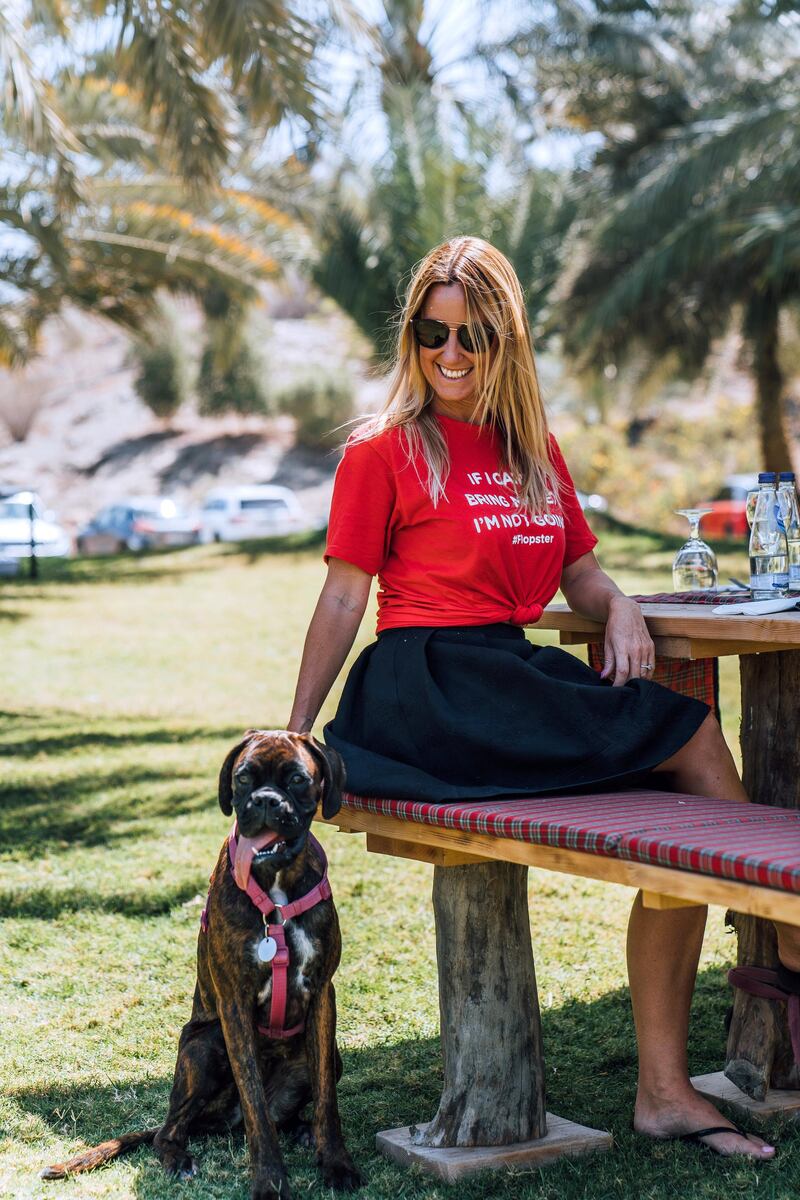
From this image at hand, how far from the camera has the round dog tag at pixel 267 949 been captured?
10.9 feet

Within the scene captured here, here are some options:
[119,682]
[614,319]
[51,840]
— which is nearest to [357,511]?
[51,840]

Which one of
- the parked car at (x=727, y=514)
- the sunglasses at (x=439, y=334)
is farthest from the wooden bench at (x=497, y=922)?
the parked car at (x=727, y=514)

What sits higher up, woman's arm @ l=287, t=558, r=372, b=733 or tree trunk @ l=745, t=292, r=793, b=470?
tree trunk @ l=745, t=292, r=793, b=470

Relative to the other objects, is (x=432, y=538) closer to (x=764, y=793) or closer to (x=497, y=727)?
(x=497, y=727)

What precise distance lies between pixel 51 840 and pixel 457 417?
14.1 ft

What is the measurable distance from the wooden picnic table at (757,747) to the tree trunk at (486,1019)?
0.70m

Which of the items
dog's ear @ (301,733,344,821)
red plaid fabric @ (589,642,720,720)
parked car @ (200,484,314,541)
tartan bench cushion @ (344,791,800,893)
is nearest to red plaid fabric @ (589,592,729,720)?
red plaid fabric @ (589,642,720,720)

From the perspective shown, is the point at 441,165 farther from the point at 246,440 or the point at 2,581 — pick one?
the point at 246,440

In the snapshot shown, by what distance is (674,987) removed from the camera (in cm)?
349

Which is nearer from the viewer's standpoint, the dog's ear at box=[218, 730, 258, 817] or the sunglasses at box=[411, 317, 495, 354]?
the dog's ear at box=[218, 730, 258, 817]

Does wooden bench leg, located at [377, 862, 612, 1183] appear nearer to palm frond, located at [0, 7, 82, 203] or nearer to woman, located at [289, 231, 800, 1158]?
woman, located at [289, 231, 800, 1158]

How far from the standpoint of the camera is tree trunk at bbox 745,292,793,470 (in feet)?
66.3

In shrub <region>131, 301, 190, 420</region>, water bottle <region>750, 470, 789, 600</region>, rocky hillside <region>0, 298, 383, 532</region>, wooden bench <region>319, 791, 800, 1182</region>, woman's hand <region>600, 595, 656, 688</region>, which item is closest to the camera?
wooden bench <region>319, 791, 800, 1182</region>

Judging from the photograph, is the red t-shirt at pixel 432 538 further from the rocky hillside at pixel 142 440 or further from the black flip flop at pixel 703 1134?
the rocky hillside at pixel 142 440
